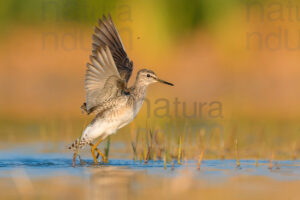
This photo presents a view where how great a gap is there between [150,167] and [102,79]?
50.8 inches

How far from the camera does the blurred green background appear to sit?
1838 cm

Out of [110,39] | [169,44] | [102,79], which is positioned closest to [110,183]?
[102,79]

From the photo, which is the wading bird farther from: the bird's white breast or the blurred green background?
the blurred green background

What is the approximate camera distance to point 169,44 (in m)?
19.1

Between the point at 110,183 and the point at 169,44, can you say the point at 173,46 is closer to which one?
the point at 169,44

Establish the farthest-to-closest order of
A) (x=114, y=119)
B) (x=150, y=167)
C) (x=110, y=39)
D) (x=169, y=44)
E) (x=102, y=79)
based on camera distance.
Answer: (x=169, y=44), (x=110, y=39), (x=114, y=119), (x=102, y=79), (x=150, y=167)

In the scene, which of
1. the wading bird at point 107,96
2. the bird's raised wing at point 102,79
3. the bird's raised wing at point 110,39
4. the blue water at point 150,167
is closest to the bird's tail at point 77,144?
the wading bird at point 107,96

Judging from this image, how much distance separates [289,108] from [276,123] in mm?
2538

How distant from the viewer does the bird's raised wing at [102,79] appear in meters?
7.71

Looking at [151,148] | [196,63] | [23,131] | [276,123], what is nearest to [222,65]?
[196,63]

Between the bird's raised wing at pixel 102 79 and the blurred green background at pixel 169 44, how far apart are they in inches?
354

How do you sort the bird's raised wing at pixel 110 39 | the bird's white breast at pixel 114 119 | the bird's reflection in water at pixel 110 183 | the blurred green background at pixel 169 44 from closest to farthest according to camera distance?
the bird's reflection in water at pixel 110 183
the bird's white breast at pixel 114 119
the bird's raised wing at pixel 110 39
the blurred green background at pixel 169 44

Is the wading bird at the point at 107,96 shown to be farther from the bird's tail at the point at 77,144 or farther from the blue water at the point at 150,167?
the blue water at the point at 150,167

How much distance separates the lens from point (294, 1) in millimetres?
17969
